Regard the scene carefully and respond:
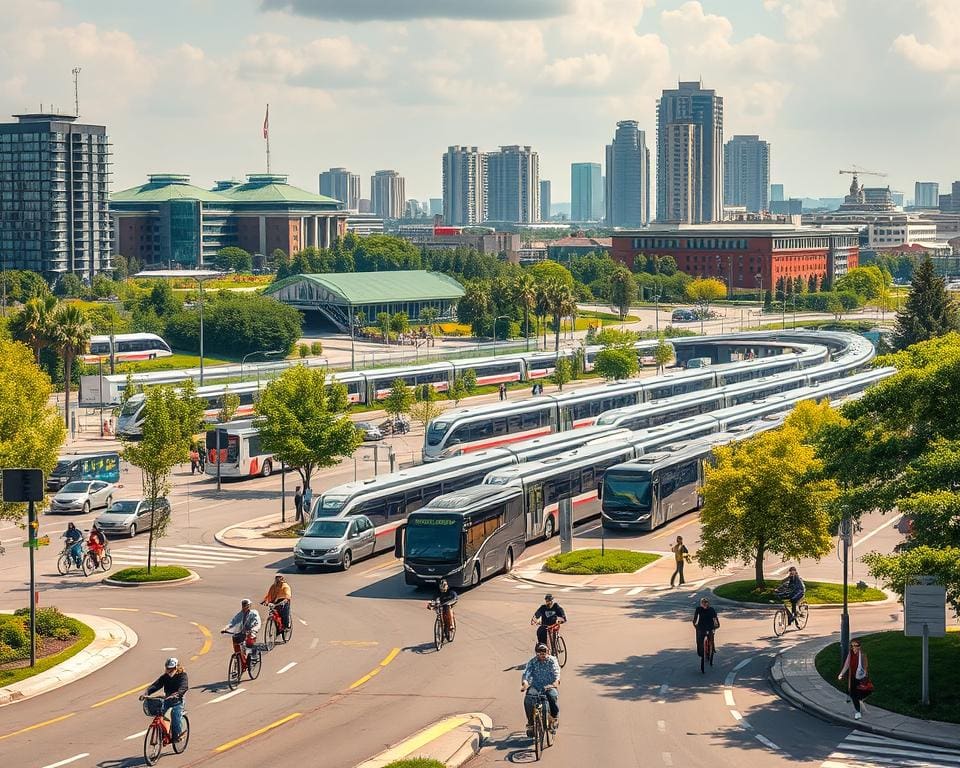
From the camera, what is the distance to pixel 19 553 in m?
51.9

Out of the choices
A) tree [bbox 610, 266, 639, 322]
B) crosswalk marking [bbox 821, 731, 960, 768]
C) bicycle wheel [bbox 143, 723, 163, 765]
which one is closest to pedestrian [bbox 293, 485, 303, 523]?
bicycle wheel [bbox 143, 723, 163, 765]

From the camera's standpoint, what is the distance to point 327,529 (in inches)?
1876

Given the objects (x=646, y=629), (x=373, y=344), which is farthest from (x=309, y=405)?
(x=373, y=344)

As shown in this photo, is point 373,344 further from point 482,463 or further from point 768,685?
point 768,685

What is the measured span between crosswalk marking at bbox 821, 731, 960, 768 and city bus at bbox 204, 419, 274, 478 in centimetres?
4465

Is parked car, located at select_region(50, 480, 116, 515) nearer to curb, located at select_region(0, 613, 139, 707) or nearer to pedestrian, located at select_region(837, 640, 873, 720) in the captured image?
curb, located at select_region(0, 613, 139, 707)

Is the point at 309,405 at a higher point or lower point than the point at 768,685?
higher

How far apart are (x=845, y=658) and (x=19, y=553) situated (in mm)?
32171

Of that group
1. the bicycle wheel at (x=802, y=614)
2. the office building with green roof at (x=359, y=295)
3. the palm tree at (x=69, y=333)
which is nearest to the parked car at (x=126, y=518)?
the bicycle wheel at (x=802, y=614)

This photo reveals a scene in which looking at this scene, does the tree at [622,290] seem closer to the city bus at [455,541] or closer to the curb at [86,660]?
the city bus at [455,541]

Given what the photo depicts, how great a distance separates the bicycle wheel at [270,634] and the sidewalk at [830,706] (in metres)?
12.6

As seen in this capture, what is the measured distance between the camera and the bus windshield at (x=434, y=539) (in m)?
42.5

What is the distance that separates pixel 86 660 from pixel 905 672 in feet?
63.3

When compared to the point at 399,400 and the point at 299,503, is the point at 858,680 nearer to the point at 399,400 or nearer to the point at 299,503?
the point at 299,503
